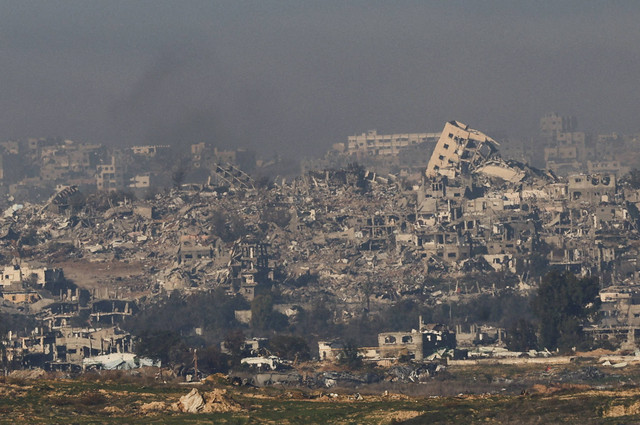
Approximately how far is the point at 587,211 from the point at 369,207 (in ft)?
61.8

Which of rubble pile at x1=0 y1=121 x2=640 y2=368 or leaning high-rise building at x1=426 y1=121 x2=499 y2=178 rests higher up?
leaning high-rise building at x1=426 y1=121 x2=499 y2=178

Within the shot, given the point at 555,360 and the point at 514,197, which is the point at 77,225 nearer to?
the point at 514,197

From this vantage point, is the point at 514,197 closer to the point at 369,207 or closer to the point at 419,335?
the point at 369,207

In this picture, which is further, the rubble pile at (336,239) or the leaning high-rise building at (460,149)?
the leaning high-rise building at (460,149)

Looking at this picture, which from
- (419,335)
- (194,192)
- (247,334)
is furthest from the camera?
(194,192)

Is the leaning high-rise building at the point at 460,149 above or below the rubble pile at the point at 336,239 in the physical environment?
above

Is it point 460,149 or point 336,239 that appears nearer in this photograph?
point 336,239

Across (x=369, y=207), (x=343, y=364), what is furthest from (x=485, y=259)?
(x=343, y=364)

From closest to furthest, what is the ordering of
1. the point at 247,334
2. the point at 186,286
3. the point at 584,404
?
the point at 584,404 → the point at 247,334 → the point at 186,286

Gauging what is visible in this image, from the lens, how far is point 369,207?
144 m

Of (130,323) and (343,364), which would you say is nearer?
(343,364)

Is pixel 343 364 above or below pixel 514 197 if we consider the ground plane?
below

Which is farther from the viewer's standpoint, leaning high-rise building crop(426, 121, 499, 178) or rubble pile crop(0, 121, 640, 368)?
leaning high-rise building crop(426, 121, 499, 178)

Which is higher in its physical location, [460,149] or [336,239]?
[460,149]
